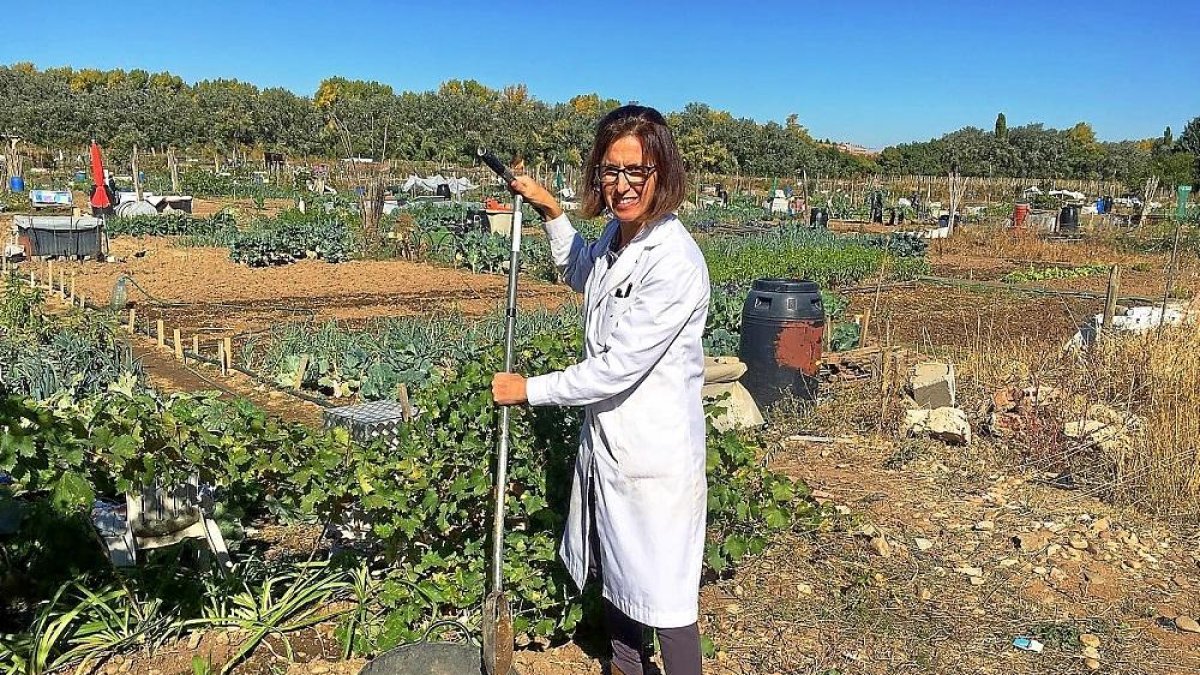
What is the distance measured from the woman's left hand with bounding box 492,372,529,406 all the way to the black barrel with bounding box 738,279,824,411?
3.92m

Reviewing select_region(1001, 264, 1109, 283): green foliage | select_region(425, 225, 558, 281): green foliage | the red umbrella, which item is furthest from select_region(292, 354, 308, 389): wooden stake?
select_region(1001, 264, 1109, 283): green foliage

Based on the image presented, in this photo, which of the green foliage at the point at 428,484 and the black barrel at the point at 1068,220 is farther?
the black barrel at the point at 1068,220

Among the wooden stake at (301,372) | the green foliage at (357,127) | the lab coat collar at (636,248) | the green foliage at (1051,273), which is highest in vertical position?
the green foliage at (357,127)

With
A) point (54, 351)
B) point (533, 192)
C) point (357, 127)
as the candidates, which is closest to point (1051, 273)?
point (54, 351)

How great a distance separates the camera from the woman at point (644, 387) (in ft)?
6.42

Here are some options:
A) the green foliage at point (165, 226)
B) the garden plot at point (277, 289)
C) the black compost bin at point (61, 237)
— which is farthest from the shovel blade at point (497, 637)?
the green foliage at point (165, 226)

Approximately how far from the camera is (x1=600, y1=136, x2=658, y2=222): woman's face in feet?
6.52

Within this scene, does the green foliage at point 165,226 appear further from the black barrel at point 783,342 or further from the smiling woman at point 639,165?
the smiling woman at point 639,165

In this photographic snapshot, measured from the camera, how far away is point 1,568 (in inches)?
113

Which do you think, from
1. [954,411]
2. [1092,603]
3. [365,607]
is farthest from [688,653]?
[954,411]

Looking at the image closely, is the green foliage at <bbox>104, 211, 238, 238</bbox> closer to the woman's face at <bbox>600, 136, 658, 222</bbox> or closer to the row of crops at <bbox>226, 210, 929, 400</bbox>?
the row of crops at <bbox>226, 210, 929, 400</bbox>

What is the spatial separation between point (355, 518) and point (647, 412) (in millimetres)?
1468

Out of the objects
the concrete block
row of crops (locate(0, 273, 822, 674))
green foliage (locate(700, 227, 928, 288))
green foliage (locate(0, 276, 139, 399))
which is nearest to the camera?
row of crops (locate(0, 273, 822, 674))

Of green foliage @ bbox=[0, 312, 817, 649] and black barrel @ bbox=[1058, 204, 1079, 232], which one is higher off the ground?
black barrel @ bbox=[1058, 204, 1079, 232]
